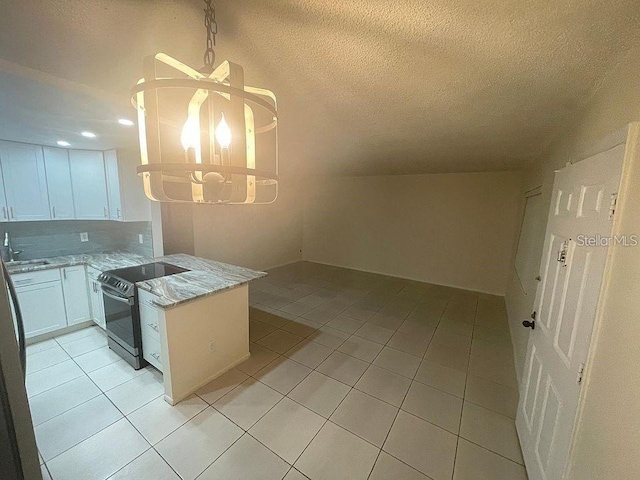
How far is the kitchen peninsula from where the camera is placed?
6.72ft

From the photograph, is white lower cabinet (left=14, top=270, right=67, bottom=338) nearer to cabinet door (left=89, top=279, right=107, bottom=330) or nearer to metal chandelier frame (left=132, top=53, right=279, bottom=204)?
cabinet door (left=89, top=279, right=107, bottom=330)

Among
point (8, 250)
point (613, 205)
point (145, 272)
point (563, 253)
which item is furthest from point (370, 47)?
point (8, 250)

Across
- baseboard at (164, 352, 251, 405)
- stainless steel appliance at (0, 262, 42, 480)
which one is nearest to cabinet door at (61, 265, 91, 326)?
baseboard at (164, 352, 251, 405)

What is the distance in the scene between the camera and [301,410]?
2.05 metres

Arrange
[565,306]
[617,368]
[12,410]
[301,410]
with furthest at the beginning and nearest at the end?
[301,410] → [565,306] → [617,368] → [12,410]

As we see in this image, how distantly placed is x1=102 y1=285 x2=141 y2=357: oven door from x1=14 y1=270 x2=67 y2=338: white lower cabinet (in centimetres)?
80

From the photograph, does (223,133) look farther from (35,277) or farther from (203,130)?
(35,277)

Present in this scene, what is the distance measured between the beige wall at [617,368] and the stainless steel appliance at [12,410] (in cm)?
189

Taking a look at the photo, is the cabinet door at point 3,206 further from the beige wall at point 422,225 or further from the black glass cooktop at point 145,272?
the beige wall at point 422,225

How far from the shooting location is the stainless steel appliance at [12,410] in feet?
2.50

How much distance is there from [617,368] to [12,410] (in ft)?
6.68

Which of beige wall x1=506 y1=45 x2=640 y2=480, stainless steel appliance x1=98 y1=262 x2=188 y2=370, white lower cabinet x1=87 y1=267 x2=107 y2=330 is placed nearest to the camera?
beige wall x1=506 y1=45 x2=640 y2=480

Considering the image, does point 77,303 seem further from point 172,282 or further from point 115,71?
point 115,71

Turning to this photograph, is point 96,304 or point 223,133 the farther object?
point 96,304
